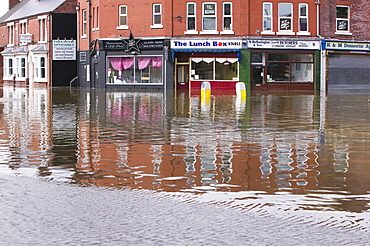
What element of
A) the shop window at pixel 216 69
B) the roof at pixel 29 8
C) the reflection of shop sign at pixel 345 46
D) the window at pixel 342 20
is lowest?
the shop window at pixel 216 69

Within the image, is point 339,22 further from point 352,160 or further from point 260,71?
point 352,160

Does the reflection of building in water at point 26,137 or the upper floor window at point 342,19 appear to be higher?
the upper floor window at point 342,19

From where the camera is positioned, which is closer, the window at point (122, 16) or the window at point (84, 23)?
the window at point (122, 16)

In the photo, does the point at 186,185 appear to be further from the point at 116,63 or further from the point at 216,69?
the point at 116,63

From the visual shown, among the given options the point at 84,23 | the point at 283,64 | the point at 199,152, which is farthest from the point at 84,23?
the point at 199,152

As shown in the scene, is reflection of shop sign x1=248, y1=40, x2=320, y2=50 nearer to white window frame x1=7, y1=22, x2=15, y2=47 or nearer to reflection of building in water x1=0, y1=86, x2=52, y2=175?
reflection of building in water x1=0, y1=86, x2=52, y2=175

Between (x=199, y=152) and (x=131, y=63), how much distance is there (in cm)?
3760

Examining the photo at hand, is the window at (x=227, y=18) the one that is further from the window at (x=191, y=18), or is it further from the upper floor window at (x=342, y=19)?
the upper floor window at (x=342, y=19)

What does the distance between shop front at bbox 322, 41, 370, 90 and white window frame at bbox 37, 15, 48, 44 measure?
81.7 ft

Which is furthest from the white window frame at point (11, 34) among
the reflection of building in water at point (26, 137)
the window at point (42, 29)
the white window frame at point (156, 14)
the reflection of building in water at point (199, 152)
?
the reflection of building in water at point (199, 152)

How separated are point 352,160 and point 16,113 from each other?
1346 cm

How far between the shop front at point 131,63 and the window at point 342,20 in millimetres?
12787

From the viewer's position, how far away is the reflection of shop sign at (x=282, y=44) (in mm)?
46281

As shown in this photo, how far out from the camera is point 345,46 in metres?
47.2
